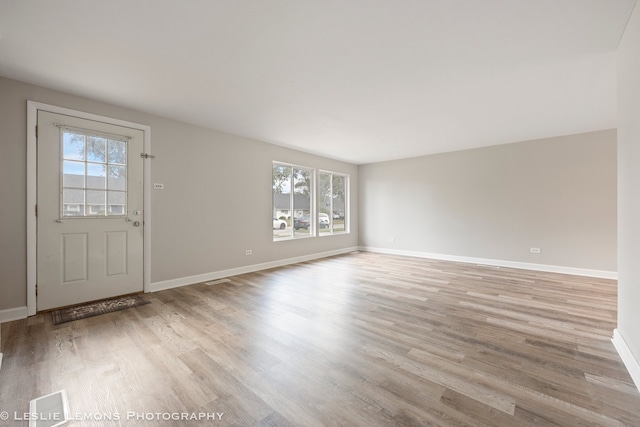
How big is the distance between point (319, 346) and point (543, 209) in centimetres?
558

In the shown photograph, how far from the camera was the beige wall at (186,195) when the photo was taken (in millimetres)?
2877

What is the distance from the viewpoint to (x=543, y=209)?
17.2 ft

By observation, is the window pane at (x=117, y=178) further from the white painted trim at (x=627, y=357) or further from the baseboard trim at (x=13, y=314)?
the white painted trim at (x=627, y=357)

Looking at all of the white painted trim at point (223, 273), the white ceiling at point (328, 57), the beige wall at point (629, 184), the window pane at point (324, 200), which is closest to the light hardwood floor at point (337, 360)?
the white painted trim at point (223, 273)

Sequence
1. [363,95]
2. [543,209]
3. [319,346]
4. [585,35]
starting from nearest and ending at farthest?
[585,35]
[319,346]
[363,95]
[543,209]

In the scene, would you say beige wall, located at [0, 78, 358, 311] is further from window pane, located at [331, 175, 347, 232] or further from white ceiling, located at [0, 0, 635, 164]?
window pane, located at [331, 175, 347, 232]

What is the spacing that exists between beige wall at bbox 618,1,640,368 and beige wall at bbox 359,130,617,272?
3.38 metres

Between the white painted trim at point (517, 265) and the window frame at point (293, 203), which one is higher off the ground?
the window frame at point (293, 203)

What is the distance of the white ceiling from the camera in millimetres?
1911

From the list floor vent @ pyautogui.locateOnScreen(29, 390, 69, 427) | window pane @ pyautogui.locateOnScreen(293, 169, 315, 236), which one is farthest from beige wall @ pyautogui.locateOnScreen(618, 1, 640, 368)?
window pane @ pyautogui.locateOnScreen(293, 169, 315, 236)

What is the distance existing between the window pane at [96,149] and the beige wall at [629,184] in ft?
18.1

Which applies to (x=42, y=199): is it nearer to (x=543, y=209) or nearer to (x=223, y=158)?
(x=223, y=158)

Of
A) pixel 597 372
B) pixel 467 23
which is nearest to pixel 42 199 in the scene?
pixel 467 23

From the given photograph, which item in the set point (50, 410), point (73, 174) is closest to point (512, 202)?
point (50, 410)
